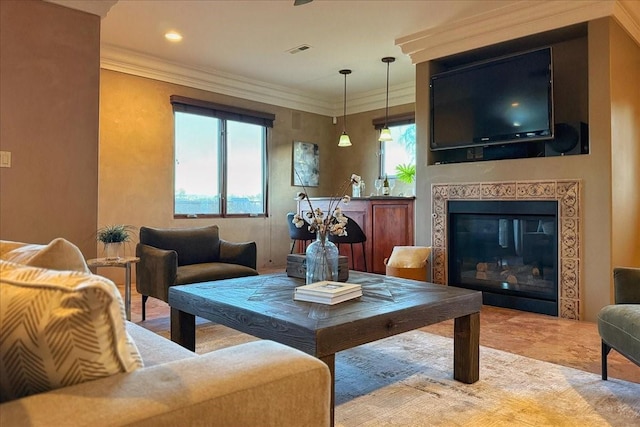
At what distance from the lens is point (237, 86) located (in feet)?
19.9

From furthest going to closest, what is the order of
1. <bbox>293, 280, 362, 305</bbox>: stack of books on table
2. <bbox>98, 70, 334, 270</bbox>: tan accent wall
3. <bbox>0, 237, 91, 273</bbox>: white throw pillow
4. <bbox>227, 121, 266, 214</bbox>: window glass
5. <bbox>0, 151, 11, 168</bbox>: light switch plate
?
<bbox>227, 121, 266, 214</bbox>: window glass → <bbox>98, 70, 334, 270</bbox>: tan accent wall → <bbox>0, 151, 11, 168</bbox>: light switch plate → <bbox>293, 280, 362, 305</bbox>: stack of books on table → <bbox>0, 237, 91, 273</bbox>: white throw pillow

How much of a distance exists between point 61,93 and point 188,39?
179 centimetres

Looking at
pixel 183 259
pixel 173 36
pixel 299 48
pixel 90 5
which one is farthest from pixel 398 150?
pixel 90 5

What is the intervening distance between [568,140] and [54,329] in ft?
13.6

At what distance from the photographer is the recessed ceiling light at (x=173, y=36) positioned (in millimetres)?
4492

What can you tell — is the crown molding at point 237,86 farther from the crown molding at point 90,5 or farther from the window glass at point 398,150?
the crown molding at point 90,5

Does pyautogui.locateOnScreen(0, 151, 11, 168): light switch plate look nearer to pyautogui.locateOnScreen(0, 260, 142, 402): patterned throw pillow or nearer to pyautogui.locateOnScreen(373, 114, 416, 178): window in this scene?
pyautogui.locateOnScreen(0, 260, 142, 402): patterned throw pillow

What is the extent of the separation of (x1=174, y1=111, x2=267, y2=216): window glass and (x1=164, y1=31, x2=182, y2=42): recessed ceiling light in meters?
1.12

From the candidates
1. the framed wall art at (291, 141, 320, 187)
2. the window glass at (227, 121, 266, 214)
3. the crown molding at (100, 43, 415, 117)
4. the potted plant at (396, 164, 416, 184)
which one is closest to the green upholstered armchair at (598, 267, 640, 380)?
the potted plant at (396, 164, 416, 184)

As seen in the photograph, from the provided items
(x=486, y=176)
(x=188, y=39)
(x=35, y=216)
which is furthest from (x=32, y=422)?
(x=188, y=39)

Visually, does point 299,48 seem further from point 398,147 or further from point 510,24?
point 398,147

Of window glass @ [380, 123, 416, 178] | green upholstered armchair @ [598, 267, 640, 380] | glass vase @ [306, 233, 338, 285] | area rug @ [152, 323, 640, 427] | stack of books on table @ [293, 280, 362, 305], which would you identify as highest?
window glass @ [380, 123, 416, 178]

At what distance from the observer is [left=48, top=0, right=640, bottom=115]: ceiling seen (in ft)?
12.7

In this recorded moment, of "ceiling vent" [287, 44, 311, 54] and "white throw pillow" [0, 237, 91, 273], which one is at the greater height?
"ceiling vent" [287, 44, 311, 54]
